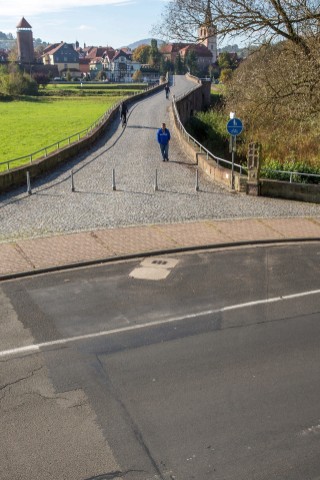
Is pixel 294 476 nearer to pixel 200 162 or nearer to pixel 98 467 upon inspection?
pixel 98 467

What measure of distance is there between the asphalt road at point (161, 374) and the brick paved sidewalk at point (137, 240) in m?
0.80

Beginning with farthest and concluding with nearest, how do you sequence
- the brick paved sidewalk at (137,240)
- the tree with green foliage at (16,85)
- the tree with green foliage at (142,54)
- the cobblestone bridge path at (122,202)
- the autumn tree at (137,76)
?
the tree with green foliage at (142,54) → the autumn tree at (137,76) → the tree with green foliage at (16,85) → the cobblestone bridge path at (122,202) → the brick paved sidewalk at (137,240)

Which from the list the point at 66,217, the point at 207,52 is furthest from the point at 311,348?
the point at 207,52

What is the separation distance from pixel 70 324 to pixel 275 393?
12.4 ft

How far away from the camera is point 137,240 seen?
13.9m

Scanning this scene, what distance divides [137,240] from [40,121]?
59.1 m

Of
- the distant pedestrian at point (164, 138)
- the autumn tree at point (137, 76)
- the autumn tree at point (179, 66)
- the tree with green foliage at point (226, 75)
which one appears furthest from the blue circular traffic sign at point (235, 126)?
the autumn tree at point (137, 76)

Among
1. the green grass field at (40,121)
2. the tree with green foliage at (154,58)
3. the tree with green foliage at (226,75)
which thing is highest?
the tree with green foliage at (154,58)

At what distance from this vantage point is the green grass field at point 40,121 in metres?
49.6

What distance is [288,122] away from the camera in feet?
81.3

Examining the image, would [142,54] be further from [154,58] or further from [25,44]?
[25,44]

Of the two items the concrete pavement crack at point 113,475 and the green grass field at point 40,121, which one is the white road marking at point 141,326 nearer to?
the concrete pavement crack at point 113,475

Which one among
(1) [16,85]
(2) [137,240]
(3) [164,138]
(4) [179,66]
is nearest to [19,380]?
(2) [137,240]

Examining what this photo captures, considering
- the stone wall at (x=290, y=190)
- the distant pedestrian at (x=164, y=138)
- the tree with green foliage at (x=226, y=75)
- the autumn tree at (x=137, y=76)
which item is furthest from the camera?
the autumn tree at (x=137, y=76)
